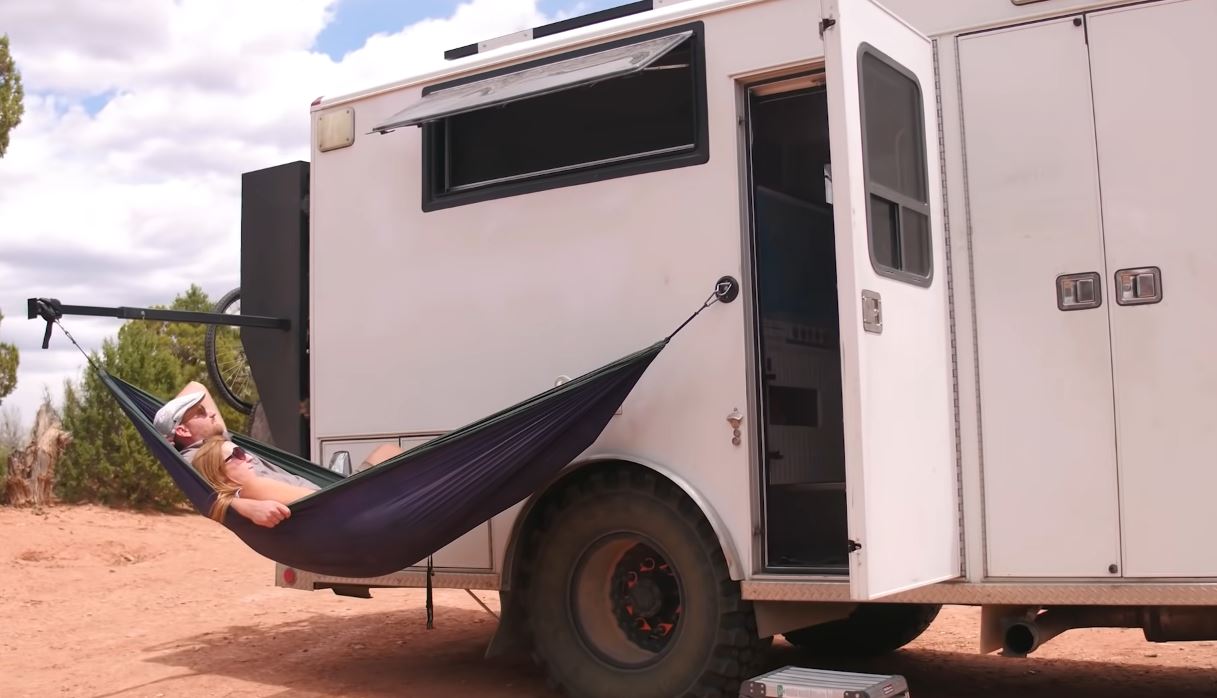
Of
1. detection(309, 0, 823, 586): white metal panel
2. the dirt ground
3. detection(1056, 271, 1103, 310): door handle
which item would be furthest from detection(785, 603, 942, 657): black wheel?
detection(1056, 271, 1103, 310): door handle

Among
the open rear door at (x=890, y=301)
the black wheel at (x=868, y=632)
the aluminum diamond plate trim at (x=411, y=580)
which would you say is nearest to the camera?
the open rear door at (x=890, y=301)

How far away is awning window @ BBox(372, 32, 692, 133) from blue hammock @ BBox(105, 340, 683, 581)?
117cm

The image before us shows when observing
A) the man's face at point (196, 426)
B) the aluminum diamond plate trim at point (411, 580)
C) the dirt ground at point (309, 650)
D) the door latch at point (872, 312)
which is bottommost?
the dirt ground at point (309, 650)

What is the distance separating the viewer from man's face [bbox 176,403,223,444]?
19.1ft

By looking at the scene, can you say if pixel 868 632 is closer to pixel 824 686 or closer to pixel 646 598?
pixel 646 598

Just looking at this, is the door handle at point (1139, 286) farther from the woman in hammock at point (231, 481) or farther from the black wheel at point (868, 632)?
the woman in hammock at point (231, 481)

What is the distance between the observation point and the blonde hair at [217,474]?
5.45 meters

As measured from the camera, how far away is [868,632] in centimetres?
695

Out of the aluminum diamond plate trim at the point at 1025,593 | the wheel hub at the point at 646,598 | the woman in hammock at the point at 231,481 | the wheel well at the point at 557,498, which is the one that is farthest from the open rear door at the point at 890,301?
the woman in hammock at the point at 231,481

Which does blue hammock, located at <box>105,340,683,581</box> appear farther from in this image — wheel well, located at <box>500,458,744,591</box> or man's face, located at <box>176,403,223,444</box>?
man's face, located at <box>176,403,223,444</box>

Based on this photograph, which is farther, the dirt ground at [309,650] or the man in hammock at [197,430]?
the dirt ground at [309,650]

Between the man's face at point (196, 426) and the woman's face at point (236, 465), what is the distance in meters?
0.13

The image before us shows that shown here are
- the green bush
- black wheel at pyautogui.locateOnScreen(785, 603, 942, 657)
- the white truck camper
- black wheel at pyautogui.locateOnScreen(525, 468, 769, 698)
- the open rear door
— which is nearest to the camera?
the open rear door

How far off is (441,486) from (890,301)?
202 cm
